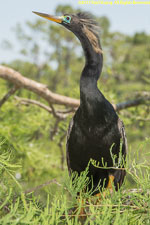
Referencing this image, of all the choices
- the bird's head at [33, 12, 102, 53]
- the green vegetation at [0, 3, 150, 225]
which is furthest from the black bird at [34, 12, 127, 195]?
the green vegetation at [0, 3, 150, 225]

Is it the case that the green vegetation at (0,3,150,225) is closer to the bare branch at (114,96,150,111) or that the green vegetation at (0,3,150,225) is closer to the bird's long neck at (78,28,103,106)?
the bare branch at (114,96,150,111)

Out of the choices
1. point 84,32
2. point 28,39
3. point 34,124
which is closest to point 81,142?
point 84,32

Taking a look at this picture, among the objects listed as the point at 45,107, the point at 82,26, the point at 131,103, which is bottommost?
the point at 45,107

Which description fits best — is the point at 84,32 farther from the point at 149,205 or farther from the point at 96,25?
the point at 149,205

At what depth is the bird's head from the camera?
227cm

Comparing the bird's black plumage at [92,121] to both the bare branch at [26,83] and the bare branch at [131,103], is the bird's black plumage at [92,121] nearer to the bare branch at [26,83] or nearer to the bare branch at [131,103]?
the bare branch at [26,83]

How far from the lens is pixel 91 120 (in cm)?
205

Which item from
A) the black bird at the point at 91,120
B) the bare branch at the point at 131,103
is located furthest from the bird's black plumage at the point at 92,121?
the bare branch at the point at 131,103

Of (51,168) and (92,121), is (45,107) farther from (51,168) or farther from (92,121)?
(92,121)

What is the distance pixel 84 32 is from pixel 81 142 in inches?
38.8

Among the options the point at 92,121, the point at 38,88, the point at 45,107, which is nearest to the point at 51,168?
the point at 45,107

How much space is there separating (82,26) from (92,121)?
0.91 m

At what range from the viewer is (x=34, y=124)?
12.3ft

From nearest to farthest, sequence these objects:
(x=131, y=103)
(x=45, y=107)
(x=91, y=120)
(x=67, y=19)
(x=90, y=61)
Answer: (x=91, y=120) < (x=90, y=61) < (x=67, y=19) < (x=131, y=103) < (x=45, y=107)
